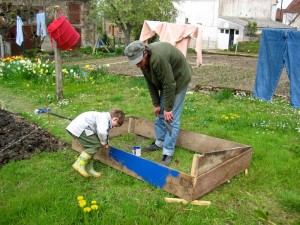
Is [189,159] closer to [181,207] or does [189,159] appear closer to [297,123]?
[181,207]

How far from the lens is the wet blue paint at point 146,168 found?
3766mm

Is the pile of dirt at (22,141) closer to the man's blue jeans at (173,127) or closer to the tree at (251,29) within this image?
the man's blue jeans at (173,127)

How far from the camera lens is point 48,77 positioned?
400 inches

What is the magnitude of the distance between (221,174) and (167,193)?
0.69 m

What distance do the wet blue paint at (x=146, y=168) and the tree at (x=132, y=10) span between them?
1720cm

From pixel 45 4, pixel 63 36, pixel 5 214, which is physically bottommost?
pixel 5 214

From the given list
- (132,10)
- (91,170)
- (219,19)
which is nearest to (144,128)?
(91,170)

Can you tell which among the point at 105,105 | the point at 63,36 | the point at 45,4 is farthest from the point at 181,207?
the point at 45,4

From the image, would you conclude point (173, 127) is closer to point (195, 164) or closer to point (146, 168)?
point (146, 168)

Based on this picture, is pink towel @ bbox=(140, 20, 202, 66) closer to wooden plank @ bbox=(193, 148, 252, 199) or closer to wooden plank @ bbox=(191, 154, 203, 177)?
wooden plank @ bbox=(193, 148, 252, 199)

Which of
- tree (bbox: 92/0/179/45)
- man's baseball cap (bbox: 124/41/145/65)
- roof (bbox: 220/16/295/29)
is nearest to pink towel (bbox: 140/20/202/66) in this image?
man's baseball cap (bbox: 124/41/145/65)

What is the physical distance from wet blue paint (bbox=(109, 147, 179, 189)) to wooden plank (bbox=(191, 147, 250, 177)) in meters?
0.23

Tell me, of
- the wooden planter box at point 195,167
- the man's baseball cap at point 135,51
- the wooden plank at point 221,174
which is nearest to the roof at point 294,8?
the wooden planter box at point 195,167

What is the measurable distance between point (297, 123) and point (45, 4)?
17463mm
